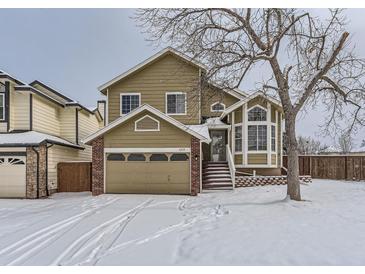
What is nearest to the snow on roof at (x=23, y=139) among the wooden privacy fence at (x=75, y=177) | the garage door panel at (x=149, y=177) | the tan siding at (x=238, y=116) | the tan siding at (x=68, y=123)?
the wooden privacy fence at (x=75, y=177)

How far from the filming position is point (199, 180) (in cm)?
1597

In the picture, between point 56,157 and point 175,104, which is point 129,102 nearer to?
point 175,104

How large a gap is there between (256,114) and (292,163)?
270 inches

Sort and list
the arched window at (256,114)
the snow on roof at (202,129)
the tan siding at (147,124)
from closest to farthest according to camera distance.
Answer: the tan siding at (147,124) < the snow on roof at (202,129) < the arched window at (256,114)

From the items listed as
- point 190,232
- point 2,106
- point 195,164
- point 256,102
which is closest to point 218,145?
point 256,102

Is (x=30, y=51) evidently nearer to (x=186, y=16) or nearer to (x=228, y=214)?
(x=186, y=16)

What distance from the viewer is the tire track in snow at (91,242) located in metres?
6.23

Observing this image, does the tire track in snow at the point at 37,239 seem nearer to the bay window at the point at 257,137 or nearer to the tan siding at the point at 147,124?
the tan siding at the point at 147,124

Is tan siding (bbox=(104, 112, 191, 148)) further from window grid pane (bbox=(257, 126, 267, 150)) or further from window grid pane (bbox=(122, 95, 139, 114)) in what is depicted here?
window grid pane (bbox=(257, 126, 267, 150))

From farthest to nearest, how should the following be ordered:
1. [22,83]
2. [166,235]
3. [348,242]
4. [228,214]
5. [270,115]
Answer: [270,115]
[22,83]
[228,214]
[166,235]
[348,242]

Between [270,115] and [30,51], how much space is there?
42.4 ft

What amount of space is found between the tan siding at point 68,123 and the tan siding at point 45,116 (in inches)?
11.8
